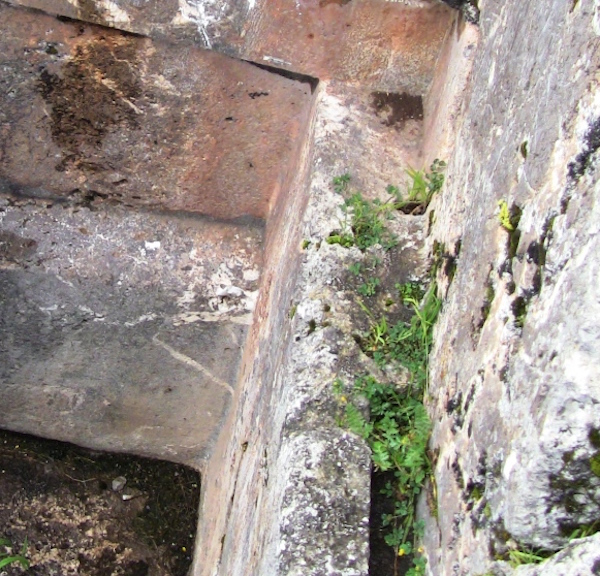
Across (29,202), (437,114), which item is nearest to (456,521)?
(437,114)

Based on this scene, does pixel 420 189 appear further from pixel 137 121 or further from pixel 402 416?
pixel 137 121

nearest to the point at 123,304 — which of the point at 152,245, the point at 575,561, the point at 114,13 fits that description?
the point at 152,245

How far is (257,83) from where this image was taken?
2.37 metres

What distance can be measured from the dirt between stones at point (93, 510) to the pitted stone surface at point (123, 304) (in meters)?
0.44

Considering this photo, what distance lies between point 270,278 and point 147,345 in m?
0.66

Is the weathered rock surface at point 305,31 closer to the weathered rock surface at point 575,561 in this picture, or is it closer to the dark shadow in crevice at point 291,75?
the dark shadow in crevice at point 291,75

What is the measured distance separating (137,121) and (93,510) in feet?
6.07

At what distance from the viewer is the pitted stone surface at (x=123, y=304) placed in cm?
265

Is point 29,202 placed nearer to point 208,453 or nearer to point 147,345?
point 147,345

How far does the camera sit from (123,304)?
8.92ft

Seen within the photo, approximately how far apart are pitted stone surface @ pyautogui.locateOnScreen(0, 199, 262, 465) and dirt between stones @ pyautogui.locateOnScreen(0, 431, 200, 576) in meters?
0.44

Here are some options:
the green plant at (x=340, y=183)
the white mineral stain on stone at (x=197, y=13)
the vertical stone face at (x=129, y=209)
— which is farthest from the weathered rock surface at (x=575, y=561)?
the white mineral stain on stone at (x=197, y=13)

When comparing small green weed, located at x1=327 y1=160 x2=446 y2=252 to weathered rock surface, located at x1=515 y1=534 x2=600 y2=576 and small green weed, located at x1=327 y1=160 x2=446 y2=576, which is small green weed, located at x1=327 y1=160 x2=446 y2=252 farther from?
weathered rock surface, located at x1=515 y1=534 x2=600 y2=576

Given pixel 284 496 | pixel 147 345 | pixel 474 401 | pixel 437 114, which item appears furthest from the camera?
pixel 147 345
